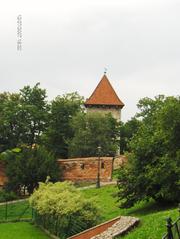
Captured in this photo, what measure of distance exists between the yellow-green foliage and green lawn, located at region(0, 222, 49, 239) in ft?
3.56

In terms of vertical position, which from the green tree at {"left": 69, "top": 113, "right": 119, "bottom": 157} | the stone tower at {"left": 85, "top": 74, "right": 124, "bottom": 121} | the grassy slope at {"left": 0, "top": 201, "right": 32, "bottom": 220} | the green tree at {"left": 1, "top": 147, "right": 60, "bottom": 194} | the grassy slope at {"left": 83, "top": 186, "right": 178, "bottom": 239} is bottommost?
the grassy slope at {"left": 0, "top": 201, "right": 32, "bottom": 220}

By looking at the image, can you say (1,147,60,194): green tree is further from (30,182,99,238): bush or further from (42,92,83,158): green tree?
(30,182,99,238): bush

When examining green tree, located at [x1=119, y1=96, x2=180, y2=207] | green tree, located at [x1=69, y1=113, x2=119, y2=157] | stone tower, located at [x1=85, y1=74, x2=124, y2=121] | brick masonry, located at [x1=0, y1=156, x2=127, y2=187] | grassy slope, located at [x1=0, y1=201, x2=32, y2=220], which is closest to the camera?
green tree, located at [x1=119, y1=96, x2=180, y2=207]

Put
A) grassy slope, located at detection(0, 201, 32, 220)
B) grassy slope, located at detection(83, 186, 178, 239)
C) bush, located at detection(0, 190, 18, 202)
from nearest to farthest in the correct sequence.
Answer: grassy slope, located at detection(83, 186, 178, 239) → grassy slope, located at detection(0, 201, 32, 220) → bush, located at detection(0, 190, 18, 202)

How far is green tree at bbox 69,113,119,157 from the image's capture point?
5425 cm

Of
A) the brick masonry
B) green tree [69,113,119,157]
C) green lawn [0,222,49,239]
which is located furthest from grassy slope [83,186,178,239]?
green tree [69,113,119,157]

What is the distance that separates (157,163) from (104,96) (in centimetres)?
4699

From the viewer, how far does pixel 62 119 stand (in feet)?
189

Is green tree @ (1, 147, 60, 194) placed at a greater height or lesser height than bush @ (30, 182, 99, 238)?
greater

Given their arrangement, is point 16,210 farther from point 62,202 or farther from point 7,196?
point 62,202

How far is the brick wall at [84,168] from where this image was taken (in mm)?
49000

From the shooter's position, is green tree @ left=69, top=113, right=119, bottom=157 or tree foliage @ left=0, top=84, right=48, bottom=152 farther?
tree foliage @ left=0, top=84, right=48, bottom=152

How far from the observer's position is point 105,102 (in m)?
73.4

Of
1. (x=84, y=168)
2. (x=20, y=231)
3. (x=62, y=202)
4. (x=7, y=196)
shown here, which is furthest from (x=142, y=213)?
(x=84, y=168)
